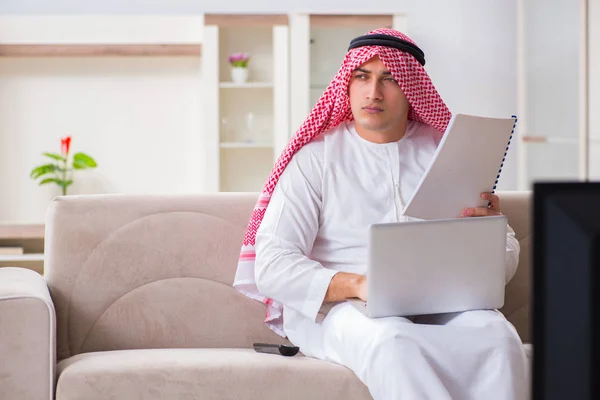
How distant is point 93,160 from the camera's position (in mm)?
5602

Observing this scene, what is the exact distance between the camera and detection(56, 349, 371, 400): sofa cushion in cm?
207

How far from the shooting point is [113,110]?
573 centimetres

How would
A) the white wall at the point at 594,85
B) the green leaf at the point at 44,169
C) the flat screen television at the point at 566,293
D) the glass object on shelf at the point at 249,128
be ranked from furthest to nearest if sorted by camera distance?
the glass object on shelf at the point at 249,128 → the green leaf at the point at 44,169 → the white wall at the point at 594,85 → the flat screen television at the point at 566,293

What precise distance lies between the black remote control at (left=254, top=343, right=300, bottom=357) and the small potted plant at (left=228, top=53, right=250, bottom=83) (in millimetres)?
3494

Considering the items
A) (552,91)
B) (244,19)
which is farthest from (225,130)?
(552,91)

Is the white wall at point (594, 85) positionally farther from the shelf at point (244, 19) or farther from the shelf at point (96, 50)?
the shelf at point (96, 50)

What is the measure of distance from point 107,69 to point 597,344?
18.0ft

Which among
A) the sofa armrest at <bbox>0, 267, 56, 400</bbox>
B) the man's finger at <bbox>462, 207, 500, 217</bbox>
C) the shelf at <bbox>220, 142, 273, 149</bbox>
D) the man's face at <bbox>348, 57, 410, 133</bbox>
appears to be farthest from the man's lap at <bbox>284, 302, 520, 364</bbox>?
the shelf at <bbox>220, 142, 273, 149</bbox>

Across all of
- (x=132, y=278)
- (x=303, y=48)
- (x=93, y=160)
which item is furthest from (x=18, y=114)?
(x=132, y=278)

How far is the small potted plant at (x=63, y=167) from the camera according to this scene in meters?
5.47

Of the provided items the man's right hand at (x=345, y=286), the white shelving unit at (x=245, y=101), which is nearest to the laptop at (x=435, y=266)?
the man's right hand at (x=345, y=286)

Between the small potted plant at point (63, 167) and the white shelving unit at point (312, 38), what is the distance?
1.34 metres

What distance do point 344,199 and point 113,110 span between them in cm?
364

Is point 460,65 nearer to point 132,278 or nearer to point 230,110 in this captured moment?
point 230,110
